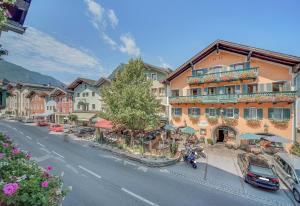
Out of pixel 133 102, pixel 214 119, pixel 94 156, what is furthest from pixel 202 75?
pixel 94 156

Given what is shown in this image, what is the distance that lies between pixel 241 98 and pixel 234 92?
1.88 meters

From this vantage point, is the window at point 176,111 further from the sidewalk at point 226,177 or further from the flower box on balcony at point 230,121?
the sidewalk at point 226,177

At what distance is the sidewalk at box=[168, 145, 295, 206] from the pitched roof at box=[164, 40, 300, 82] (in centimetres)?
1238

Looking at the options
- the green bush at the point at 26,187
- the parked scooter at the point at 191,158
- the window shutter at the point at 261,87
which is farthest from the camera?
the window shutter at the point at 261,87

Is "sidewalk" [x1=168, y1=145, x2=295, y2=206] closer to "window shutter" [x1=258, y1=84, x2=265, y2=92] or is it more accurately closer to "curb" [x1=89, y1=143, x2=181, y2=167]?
"curb" [x1=89, y1=143, x2=181, y2=167]

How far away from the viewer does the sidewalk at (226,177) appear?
1112 cm

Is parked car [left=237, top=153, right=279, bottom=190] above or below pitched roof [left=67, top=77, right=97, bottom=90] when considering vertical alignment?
below

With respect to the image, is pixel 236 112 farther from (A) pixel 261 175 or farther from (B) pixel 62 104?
Answer: (B) pixel 62 104

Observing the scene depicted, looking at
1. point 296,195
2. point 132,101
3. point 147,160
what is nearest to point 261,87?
point 296,195

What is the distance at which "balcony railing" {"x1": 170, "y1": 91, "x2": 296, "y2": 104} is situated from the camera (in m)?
19.1

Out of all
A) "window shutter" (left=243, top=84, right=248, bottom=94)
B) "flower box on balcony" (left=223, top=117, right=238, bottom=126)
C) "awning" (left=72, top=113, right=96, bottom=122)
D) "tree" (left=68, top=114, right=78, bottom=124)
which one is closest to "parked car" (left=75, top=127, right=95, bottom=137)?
"awning" (left=72, top=113, right=96, bottom=122)

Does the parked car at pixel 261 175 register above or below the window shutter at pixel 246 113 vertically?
below

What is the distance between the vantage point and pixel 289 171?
12.1 metres

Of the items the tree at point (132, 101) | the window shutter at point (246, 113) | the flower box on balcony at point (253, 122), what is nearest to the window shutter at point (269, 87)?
the window shutter at point (246, 113)
